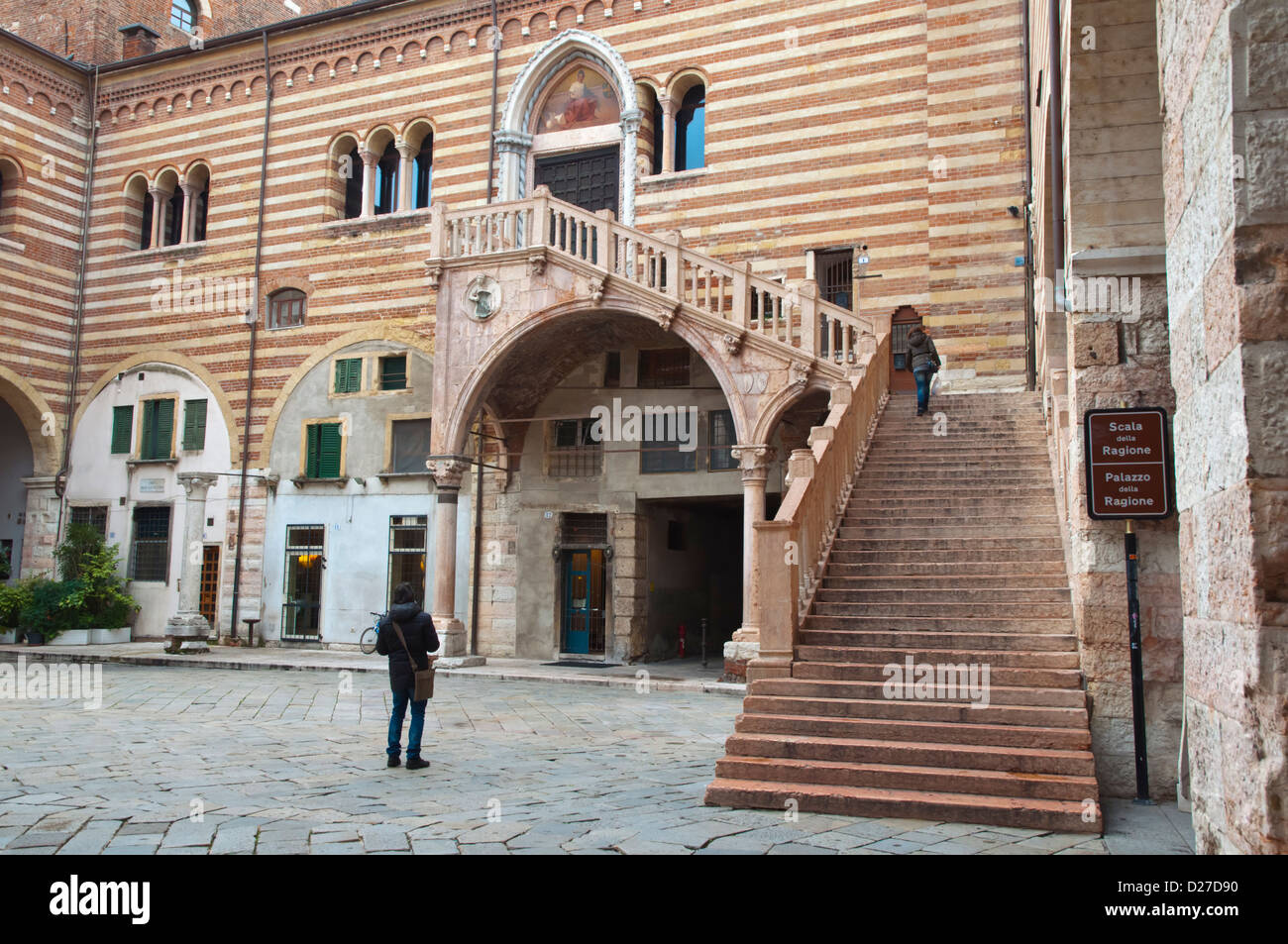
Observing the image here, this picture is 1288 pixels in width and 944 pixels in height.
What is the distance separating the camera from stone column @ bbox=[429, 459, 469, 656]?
60.3 ft

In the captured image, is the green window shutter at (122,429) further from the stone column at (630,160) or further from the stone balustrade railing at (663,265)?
the stone column at (630,160)

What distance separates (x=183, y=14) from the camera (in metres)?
31.1

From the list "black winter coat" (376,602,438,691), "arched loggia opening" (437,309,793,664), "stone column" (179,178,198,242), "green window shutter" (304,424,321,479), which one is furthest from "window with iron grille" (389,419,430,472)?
"black winter coat" (376,602,438,691)

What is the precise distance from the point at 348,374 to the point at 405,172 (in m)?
4.45

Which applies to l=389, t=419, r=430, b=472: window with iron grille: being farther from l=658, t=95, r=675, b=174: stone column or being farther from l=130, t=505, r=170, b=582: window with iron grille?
l=658, t=95, r=675, b=174: stone column

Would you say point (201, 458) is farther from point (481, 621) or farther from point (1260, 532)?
point (1260, 532)

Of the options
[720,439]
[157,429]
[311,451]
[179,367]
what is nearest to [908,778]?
[720,439]

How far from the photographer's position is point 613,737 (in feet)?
35.9

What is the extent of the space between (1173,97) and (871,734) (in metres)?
4.83

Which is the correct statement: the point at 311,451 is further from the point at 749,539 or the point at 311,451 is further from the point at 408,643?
the point at 408,643

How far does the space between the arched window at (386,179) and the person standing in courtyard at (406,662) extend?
16052 millimetres
